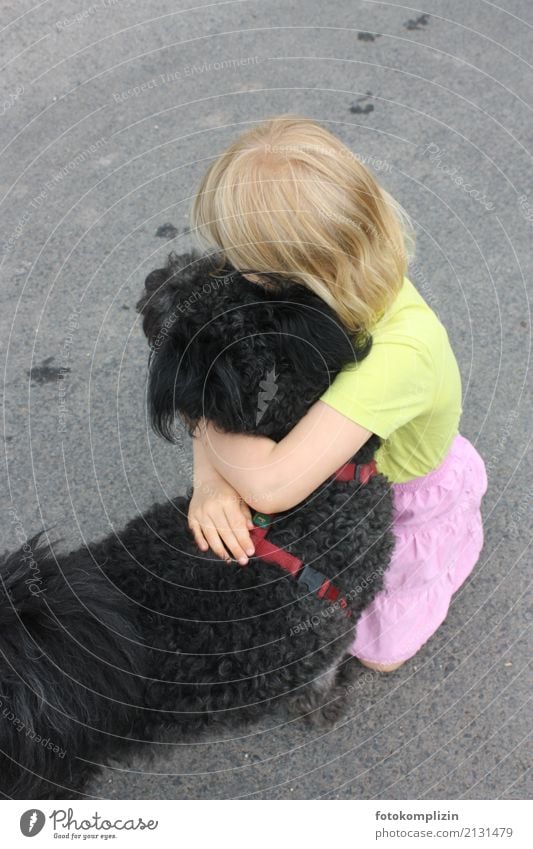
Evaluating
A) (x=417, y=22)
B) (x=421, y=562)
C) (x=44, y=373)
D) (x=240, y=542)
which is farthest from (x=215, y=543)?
(x=417, y=22)

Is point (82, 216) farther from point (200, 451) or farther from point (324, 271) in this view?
point (324, 271)

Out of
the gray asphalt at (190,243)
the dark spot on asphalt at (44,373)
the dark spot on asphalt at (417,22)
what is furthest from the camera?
the dark spot on asphalt at (417,22)

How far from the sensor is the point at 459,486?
198cm

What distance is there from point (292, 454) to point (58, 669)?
59cm

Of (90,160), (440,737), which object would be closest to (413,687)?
(440,737)

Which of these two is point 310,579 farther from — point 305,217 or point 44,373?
point 44,373

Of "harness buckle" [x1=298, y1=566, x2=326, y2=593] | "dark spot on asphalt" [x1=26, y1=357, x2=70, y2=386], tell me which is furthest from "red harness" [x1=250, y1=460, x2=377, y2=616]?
"dark spot on asphalt" [x1=26, y1=357, x2=70, y2=386]

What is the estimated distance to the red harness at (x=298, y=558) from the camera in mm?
1528

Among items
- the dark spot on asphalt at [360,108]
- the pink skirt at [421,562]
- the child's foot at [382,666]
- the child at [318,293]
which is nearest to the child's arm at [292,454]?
the child at [318,293]

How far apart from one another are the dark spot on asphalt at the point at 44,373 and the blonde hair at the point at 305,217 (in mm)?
1102

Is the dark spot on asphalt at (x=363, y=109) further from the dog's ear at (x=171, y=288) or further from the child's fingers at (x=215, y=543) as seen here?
the child's fingers at (x=215, y=543)

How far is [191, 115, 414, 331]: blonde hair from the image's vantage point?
4.84 ft

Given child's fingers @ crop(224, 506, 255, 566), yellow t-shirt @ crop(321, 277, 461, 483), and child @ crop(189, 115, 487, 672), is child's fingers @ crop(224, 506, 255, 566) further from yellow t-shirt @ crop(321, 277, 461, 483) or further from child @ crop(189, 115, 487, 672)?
yellow t-shirt @ crop(321, 277, 461, 483)

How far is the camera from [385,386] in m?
1.49
